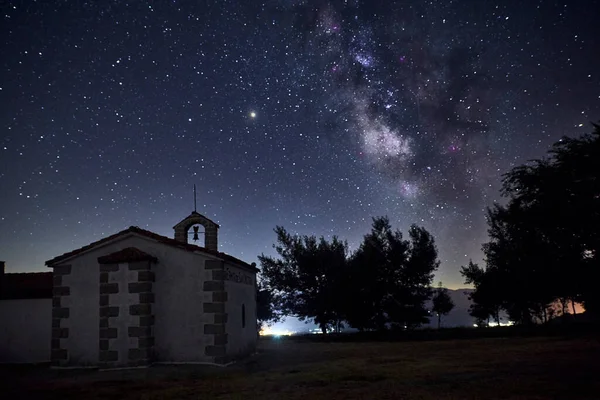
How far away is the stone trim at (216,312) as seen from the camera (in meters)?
16.8

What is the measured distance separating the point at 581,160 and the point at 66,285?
27.1 metres

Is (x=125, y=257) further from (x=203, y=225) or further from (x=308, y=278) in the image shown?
(x=308, y=278)

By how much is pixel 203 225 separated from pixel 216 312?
5.97m

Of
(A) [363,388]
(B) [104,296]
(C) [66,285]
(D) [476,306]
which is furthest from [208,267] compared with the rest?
(D) [476,306]

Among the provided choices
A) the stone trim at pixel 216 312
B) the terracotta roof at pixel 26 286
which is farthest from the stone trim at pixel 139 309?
the terracotta roof at pixel 26 286

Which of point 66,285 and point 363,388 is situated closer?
point 363,388

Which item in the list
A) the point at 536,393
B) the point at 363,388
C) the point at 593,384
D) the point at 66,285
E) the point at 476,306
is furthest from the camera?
the point at 476,306

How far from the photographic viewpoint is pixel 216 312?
17016 millimetres

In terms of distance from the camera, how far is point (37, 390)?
1249 centimetres

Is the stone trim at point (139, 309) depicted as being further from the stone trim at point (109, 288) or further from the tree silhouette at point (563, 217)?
the tree silhouette at point (563, 217)

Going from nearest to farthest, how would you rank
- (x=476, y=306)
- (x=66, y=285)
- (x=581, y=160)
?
1. (x=66, y=285)
2. (x=581, y=160)
3. (x=476, y=306)

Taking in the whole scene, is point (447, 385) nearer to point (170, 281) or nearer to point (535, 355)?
point (535, 355)

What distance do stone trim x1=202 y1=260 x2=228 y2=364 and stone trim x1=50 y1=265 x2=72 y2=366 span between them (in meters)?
5.57

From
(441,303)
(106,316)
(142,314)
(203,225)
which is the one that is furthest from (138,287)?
(441,303)
